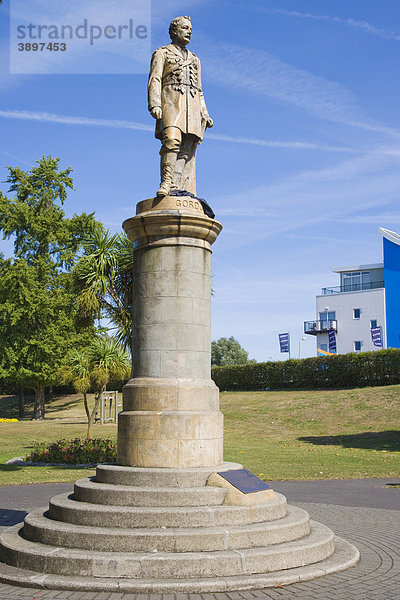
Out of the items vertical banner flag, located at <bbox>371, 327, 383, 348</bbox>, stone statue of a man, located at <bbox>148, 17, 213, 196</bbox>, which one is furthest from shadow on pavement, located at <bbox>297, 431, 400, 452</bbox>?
vertical banner flag, located at <bbox>371, 327, 383, 348</bbox>

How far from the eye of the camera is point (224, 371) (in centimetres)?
4628

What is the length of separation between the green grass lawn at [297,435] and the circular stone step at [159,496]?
7.70 metres

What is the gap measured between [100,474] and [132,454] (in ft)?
1.62

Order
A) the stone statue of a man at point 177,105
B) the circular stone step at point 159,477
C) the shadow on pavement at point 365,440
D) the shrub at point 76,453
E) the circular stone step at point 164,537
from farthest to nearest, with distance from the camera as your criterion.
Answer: the shadow on pavement at point 365,440 < the shrub at point 76,453 < the stone statue of a man at point 177,105 < the circular stone step at point 159,477 < the circular stone step at point 164,537

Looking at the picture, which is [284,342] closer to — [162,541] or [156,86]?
[156,86]

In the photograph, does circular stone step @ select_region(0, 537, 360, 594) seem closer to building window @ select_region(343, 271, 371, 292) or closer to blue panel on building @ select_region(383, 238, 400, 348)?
blue panel on building @ select_region(383, 238, 400, 348)

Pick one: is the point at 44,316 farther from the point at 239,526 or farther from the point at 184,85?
the point at 239,526

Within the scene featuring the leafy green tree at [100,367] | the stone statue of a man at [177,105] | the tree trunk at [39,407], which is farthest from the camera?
the tree trunk at [39,407]

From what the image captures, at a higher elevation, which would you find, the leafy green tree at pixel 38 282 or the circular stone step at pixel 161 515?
the leafy green tree at pixel 38 282

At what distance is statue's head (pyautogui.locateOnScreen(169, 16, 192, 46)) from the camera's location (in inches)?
388

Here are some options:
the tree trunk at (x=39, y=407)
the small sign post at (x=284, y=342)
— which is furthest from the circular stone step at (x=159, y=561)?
the small sign post at (x=284, y=342)

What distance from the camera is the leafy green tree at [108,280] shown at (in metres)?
16.4

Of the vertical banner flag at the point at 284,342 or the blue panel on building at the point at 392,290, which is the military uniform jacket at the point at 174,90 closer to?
the blue panel on building at the point at 392,290

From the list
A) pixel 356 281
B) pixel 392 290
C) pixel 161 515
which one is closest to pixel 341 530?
pixel 161 515
